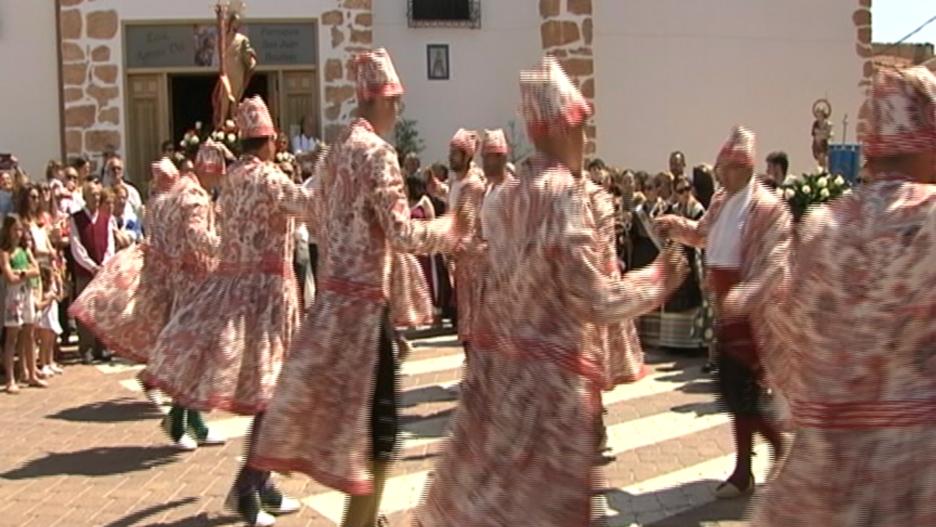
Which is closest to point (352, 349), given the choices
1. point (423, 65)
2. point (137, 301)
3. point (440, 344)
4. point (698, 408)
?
point (137, 301)

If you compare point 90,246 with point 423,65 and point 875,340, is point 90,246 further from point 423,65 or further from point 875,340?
point 875,340

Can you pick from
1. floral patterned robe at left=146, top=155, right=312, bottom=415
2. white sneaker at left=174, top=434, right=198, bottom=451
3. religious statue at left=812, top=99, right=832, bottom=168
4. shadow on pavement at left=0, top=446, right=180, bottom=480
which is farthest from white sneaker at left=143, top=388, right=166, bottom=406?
religious statue at left=812, top=99, right=832, bottom=168

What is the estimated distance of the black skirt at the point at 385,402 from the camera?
4.98m

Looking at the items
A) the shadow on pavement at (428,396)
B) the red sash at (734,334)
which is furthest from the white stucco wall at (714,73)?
the red sash at (734,334)

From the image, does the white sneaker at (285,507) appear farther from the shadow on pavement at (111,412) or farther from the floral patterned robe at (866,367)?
the floral patterned robe at (866,367)

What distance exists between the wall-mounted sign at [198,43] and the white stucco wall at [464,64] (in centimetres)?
118

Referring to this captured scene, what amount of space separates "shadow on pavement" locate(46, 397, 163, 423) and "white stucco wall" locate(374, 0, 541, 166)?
372 inches

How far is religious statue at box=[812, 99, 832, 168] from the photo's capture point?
1781cm

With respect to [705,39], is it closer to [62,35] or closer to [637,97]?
[637,97]

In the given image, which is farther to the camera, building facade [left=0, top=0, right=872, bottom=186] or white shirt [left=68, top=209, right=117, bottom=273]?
building facade [left=0, top=0, right=872, bottom=186]

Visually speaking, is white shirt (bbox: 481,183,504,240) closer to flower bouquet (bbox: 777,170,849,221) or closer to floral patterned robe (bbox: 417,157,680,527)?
floral patterned robe (bbox: 417,157,680,527)

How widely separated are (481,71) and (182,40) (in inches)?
175

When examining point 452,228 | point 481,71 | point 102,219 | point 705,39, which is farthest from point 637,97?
point 452,228

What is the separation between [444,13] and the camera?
18.2 m
